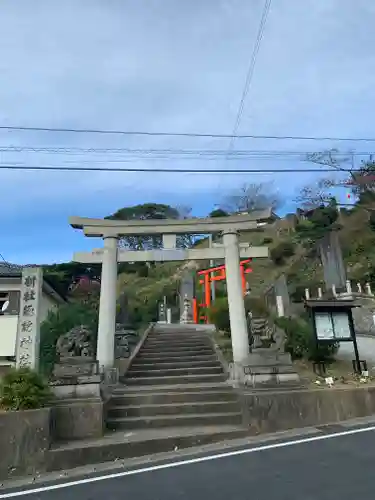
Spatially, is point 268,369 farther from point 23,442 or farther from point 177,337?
point 177,337

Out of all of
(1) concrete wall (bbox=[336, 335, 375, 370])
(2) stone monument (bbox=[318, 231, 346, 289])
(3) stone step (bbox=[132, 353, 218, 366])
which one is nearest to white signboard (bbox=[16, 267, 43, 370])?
(3) stone step (bbox=[132, 353, 218, 366])

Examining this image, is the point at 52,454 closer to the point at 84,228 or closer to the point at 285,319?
the point at 84,228

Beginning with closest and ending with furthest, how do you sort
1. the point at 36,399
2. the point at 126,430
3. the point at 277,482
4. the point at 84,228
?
the point at 277,482 < the point at 36,399 < the point at 126,430 < the point at 84,228

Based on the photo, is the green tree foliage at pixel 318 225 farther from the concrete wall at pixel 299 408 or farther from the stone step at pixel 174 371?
the concrete wall at pixel 299 408

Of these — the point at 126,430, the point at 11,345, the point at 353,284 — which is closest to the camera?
the point at 126,430

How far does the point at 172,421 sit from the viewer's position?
7.45 meters

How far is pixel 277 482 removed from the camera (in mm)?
4586

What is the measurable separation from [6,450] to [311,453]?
15.2 feet

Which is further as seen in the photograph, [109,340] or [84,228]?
[84,228]

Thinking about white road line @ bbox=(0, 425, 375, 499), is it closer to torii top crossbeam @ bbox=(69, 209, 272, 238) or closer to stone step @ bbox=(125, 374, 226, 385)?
stone step @ bbox=(125, 374, 226, 385)

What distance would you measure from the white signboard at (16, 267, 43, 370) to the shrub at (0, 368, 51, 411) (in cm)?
380

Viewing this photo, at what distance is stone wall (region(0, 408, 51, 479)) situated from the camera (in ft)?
18.5

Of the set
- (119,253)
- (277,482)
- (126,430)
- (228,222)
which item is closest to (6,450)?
(126,430)

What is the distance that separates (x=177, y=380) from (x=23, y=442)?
177 inches
